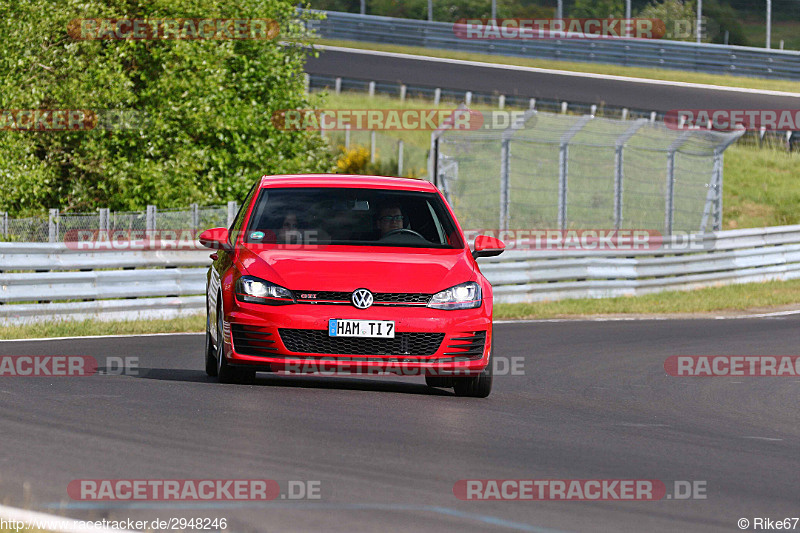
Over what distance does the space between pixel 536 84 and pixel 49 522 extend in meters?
38.9

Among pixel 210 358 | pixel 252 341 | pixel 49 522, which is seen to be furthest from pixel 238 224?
pixel 49 522

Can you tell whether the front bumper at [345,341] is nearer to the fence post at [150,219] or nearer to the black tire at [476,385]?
the black tire at [476,385]

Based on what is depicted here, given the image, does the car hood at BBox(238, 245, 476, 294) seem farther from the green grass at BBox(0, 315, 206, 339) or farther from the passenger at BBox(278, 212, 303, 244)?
the green grass at BBox(0, 315, 206, 339)

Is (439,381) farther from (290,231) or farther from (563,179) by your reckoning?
(563,179)

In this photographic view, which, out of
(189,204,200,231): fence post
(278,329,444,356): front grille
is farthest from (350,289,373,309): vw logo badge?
(189,204,200,231): fence post

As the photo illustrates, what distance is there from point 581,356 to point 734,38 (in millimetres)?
40412

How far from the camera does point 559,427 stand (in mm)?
8695

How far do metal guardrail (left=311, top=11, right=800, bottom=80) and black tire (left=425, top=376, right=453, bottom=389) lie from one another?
34.6 m

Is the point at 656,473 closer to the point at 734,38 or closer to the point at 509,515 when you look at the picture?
the point at 509,515

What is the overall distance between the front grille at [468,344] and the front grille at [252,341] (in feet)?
3.96

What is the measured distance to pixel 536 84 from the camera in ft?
142

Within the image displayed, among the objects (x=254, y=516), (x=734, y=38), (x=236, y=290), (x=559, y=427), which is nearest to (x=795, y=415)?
(x=559, y=427)

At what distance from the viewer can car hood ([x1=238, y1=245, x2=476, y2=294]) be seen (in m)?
9.43

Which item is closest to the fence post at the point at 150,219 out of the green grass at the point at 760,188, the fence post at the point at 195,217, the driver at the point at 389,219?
the fence post at the point at 195,217
